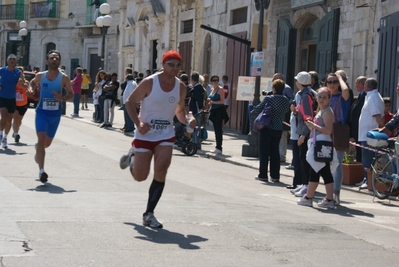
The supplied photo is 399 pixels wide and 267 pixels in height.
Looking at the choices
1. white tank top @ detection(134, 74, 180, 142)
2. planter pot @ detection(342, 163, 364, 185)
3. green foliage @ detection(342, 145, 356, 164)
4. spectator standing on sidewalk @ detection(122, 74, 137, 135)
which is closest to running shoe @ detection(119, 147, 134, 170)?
white tank top @ detection(134, 74, 180, 142)

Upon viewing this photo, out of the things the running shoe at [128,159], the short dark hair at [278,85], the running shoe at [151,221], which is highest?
the short dark hair at [278,85]

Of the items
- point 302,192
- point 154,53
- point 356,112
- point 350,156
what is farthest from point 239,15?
point 302,192

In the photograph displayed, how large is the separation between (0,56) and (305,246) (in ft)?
177

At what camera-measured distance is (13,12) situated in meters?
56.8

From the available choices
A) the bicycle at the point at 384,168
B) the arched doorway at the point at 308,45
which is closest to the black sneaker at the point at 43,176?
the bicycle at the point at 384,168

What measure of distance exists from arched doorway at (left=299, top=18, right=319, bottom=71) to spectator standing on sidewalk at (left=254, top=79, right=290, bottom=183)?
896cm

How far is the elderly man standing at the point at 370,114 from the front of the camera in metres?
13.4

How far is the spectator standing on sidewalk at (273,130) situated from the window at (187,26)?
1883 cm

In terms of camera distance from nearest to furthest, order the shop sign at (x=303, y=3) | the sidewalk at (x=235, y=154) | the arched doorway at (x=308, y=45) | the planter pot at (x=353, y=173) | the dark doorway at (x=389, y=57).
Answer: the planter pot at (x=353, y=173), the sidewalk at (x=235, y=154), the dark doorway at (x=389, y=57), the shop sign at (x=303, y=3), the arched doorway at (x=308, y=45)

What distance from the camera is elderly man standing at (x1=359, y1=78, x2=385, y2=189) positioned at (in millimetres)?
13391

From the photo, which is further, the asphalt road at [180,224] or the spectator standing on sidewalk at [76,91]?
the spectator standing on sidewalk at [76,91]

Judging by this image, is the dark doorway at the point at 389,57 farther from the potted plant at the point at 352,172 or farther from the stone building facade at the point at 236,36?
the potted plant at the point at 352,172

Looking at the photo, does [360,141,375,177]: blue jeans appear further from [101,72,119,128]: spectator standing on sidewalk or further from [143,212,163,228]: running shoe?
[101,72,119,128]: spectator standing on sidewalk

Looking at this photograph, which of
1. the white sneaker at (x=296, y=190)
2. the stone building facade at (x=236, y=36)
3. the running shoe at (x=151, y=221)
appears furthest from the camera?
the stone building facade at (x=236, y=36)
